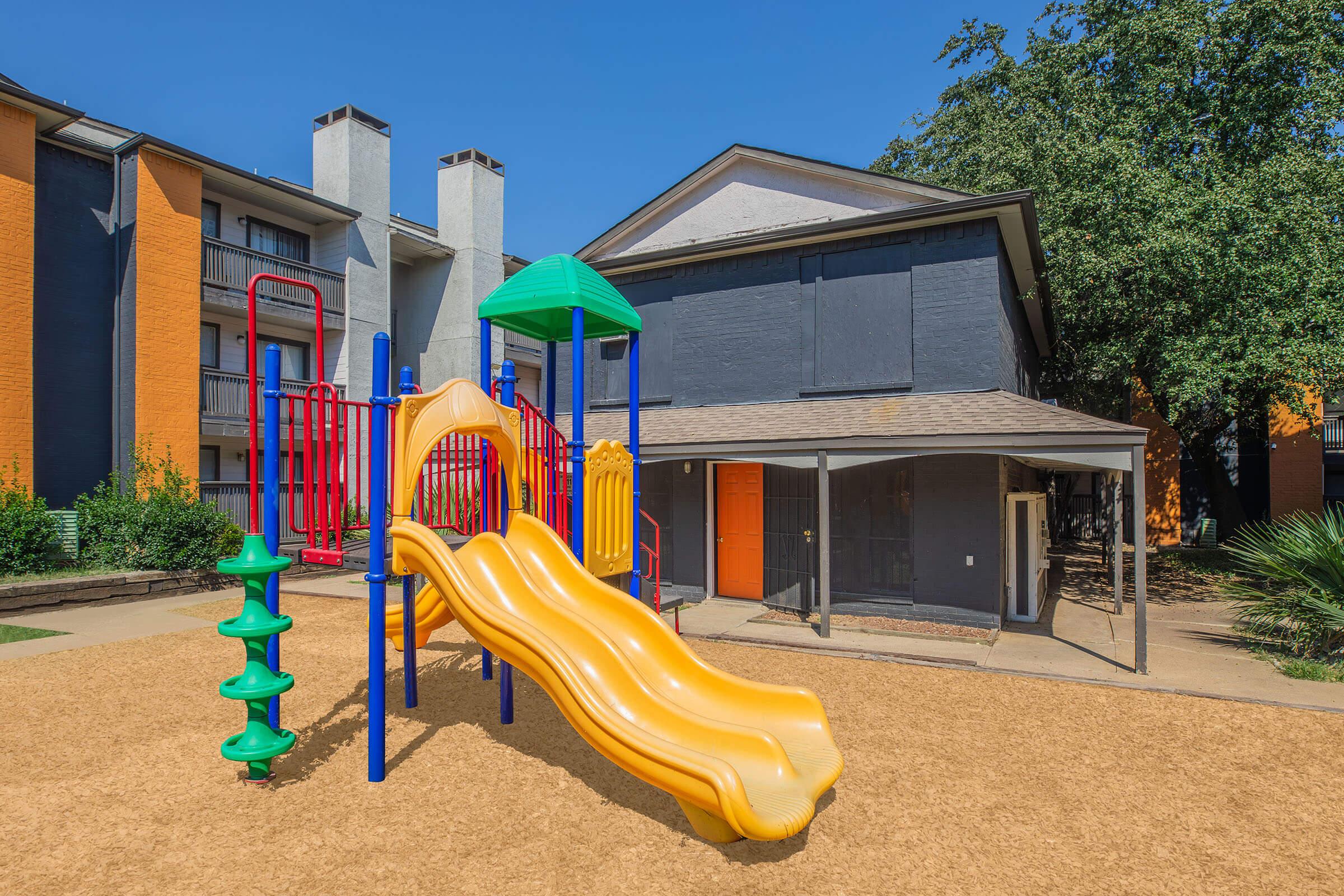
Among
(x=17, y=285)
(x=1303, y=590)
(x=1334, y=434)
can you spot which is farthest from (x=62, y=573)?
(x=1334, y=434)

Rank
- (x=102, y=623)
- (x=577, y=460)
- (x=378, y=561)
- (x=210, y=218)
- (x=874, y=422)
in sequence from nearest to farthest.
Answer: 1. (x=378, y=561)
2. (x=577, y=460)
3. (x=874, y=422)
4. (x=102, y=623)
5. (x=210, y=218)

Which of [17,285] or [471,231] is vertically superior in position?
[471,231]

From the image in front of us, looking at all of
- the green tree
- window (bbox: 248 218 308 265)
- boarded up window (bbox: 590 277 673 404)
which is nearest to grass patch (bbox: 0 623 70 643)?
boarded up window (bbox: 590 277 673 404)

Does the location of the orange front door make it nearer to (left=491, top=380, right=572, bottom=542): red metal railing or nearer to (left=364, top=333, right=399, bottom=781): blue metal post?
(left=491, top=380, right=572, bottom=542): red metal railing

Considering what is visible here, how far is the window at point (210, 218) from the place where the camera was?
17.9m

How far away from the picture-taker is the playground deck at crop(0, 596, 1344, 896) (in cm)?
389

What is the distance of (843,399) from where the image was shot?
39.4ft

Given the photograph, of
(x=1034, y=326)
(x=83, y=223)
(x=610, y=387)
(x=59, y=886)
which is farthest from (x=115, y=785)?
(x=1034, y=326)

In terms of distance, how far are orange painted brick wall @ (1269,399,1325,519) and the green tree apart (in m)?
6.30

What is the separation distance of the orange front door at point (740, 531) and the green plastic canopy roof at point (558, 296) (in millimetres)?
5737

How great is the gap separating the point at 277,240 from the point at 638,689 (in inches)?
785

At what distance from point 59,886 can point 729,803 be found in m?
3.58

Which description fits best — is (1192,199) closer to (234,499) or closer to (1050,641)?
(1050,641)

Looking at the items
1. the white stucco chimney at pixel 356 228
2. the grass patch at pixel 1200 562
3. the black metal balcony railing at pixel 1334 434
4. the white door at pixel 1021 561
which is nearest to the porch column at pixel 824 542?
the white door at pixel 1021 561
